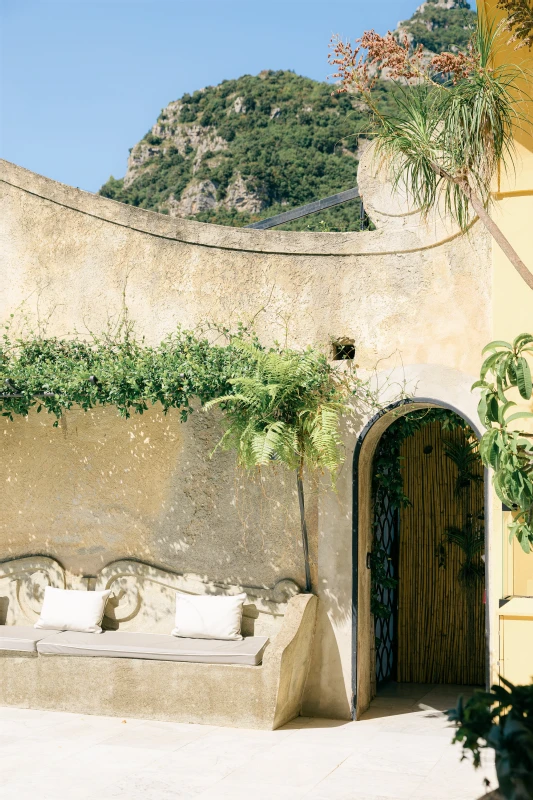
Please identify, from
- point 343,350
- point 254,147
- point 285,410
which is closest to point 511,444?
point 285,410

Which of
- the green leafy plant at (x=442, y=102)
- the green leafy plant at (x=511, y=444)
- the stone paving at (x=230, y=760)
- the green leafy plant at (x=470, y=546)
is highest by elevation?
the green leafy plant at (x=442, y=102)

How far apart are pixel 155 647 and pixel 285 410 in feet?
6.67

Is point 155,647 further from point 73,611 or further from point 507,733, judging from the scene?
point 507,733

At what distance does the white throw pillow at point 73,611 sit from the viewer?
699cm

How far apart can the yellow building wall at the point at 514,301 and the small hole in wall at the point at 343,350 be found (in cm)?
117

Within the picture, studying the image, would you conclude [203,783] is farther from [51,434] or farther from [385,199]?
[385,199]

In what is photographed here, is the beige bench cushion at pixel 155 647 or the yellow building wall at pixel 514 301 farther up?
the yellow building wall at pixel 514 301

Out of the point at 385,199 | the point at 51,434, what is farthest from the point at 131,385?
the point at 385,199

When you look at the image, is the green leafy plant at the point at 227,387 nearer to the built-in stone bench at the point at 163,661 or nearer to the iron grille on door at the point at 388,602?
the built-in stone bench at the point at 163,661

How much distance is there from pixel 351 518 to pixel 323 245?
7.06 ft

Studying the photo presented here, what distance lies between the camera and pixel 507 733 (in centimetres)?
261

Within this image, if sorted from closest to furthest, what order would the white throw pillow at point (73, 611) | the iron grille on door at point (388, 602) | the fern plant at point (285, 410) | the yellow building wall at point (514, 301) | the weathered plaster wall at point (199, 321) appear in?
the yellow building wall at point (514, 301) < the fern plant at point (285, 410) < the weathered plaster wall at point (199, 321) < the white throw pillow at point (73, 611) < the iron grille on door at point (388, 602)

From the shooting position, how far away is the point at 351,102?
→ 78.8 ft

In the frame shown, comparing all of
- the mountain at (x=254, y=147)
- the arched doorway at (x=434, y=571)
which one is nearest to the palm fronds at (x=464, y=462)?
the arched doorway at (x=434, y=571)
